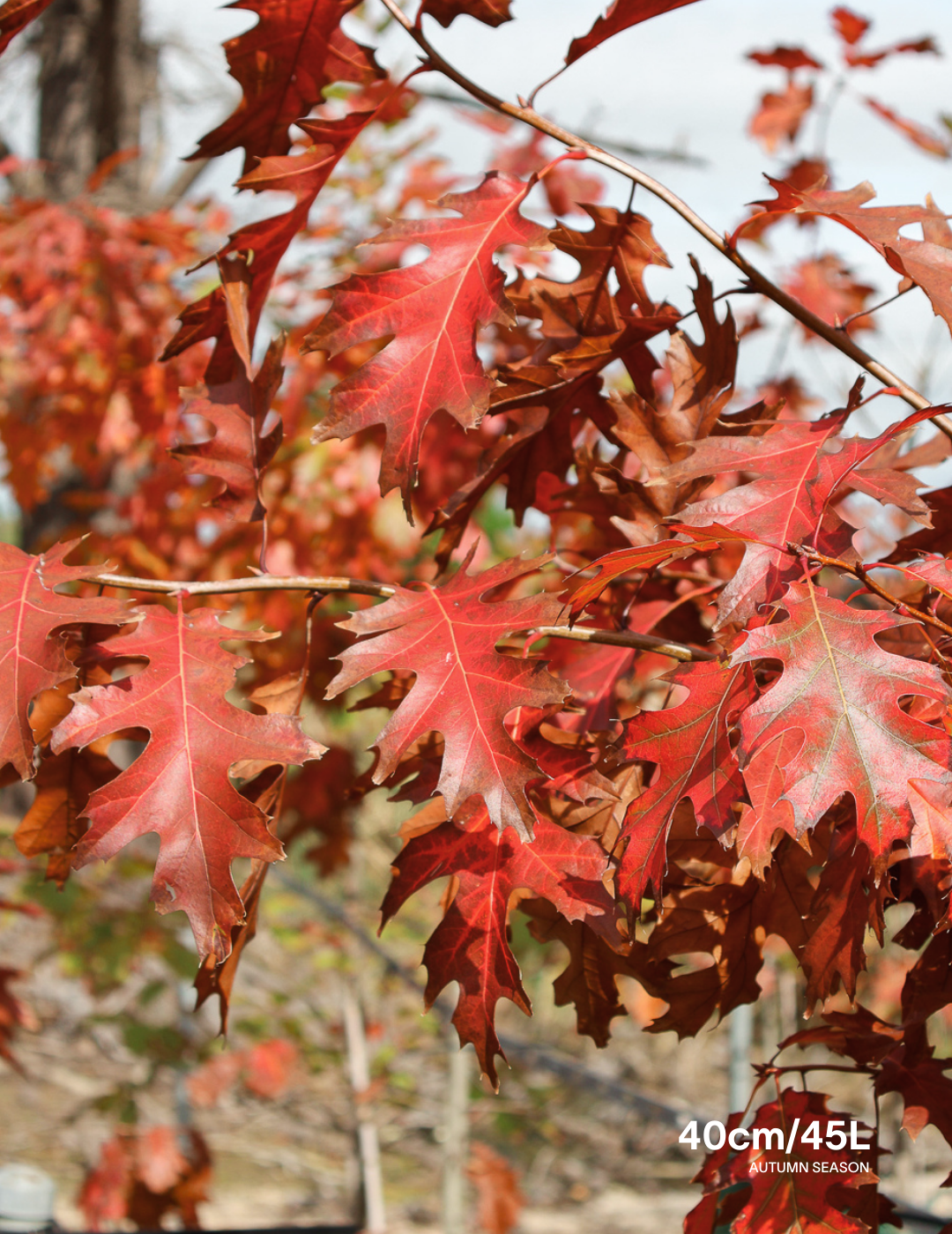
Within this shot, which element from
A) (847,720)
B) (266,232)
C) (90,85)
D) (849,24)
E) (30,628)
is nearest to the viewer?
(847,720)

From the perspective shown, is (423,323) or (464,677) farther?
(423,323)

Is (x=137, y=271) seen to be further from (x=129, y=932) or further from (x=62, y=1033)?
(x=62, y=1033)

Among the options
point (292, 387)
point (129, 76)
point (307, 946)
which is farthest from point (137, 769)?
point (129, 76)

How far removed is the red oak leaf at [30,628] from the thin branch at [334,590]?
33 mm

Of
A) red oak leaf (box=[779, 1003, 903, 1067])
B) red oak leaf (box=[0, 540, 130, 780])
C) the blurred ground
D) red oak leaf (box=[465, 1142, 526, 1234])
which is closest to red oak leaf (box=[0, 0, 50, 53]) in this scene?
red oak leaf (box=[0, 540, 130, 780])

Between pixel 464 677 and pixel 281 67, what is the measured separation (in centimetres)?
63

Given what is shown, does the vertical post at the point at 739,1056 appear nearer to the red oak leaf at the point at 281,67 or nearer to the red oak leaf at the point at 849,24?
the red oak leaf at the point at 281,67

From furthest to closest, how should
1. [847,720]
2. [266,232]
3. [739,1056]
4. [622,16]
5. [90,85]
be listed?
[90,85] → [739,1056] → [266,232] → [622,16] → [847,720]

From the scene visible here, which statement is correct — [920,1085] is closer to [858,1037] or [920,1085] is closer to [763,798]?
[858,1037]

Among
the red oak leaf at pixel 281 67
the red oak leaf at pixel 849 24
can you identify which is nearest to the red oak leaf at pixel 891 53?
the red oak leaf at pixel 849 24

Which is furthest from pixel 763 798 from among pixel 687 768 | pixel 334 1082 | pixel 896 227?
pixel 334 1082

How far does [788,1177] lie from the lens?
82 cm

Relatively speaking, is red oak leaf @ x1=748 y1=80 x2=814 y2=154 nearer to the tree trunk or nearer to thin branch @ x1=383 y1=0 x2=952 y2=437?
thin branch @ x1=383 y1=0 x2=952 y2=437

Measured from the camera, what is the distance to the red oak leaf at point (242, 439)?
1.02 m
